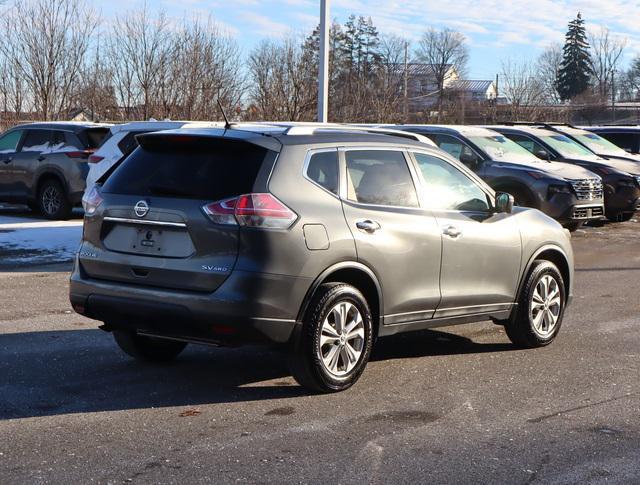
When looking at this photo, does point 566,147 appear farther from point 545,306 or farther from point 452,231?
point 452,231

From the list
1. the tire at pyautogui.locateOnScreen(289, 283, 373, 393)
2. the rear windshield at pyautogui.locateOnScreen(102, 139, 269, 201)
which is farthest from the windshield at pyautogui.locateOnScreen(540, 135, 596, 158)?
the rear windshield at pyautogui.locateOnScreen(102, 139, 269, 201)

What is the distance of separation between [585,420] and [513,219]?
7.65ft

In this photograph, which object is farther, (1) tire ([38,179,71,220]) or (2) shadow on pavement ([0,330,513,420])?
(1) tire ([38,179,71,220])

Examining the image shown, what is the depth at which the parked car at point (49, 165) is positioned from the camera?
17.6 meters

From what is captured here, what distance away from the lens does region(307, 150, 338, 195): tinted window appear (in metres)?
6.48

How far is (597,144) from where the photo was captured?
21078 mm

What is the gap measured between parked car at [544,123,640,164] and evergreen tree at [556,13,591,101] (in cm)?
7937

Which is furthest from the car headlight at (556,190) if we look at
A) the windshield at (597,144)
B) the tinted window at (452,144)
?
the windshield at (597,144)

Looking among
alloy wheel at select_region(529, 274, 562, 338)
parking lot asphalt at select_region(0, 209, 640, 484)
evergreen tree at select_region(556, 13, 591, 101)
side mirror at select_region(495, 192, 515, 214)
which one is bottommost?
parking lot asphalt at select_region(0, 209, 640, 484)

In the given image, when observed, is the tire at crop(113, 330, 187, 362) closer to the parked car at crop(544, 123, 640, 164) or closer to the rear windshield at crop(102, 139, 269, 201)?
the rear windshield at crop(102, 139, 269, 201)

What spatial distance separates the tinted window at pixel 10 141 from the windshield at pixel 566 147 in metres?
9.79

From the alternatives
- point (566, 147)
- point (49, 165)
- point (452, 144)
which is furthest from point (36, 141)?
point (566, 147)

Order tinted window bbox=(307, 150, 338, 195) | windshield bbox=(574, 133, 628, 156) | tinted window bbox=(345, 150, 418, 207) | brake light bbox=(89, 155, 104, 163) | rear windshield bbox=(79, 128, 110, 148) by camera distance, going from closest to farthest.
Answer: tinted window bbox=(307, 150, 338, 195)
tinted window bbox=(345, 150, 418, 207)
brake light bbox=(89, 155, 104, 163)
rear windshield bbox=(79, 128, 110, 148)
windshield bbox=(574, 133, 628, 156)

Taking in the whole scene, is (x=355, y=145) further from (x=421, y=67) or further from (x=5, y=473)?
(x=421, y=67)
